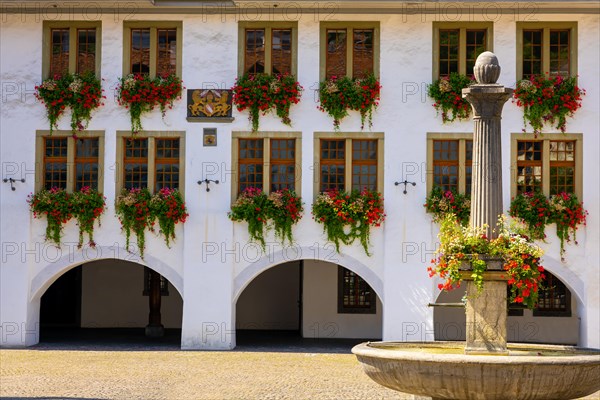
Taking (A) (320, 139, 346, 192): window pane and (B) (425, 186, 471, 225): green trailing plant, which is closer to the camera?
(B) (425, 186, 471, 225): green trailing plant

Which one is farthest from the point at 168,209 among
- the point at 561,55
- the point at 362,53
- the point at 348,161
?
the point at 561,55

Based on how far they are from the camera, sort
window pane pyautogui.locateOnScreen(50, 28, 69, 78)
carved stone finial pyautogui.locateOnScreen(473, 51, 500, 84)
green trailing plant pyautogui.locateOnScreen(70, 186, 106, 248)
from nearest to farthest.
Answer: carved stone finial pyautogui.locateOnScreen(473, 51, 500, 84) < green trailing plant pyautogui.locateOnScreen(70, 186, 106, 248) < window pane pyautogui.locateOnScreen(50, 28, 69, 78)

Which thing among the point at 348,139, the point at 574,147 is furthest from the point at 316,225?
the point at 574,147

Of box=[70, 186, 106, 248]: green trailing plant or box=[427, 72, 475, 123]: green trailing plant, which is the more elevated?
box=[427, 72, 475, 123]: green trailing plant

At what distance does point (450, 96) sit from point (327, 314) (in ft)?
22.4

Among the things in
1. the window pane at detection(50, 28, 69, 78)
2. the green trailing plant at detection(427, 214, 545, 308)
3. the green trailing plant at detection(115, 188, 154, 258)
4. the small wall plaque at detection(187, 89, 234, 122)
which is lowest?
the green trailing plant at detection(427, 214, 545, 308)

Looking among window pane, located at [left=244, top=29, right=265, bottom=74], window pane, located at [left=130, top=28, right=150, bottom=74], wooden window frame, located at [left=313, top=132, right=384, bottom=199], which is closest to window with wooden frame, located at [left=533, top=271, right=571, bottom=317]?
wooden window frame, located at [left=313, top=132, right=384, bottom=199]

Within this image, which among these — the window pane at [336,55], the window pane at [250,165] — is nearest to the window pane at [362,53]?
the window pane at [336,55]

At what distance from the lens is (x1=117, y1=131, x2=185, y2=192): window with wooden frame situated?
88.4ft

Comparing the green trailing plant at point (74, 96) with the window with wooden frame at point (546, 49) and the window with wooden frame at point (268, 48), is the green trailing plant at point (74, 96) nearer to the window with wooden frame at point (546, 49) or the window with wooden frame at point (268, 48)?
the window with wooden frame at point (268, 48)

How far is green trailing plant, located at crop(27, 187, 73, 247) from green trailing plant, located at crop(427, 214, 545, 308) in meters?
13.2

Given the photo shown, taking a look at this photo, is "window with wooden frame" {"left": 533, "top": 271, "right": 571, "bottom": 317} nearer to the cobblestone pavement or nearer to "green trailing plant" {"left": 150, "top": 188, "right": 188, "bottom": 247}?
the cobblestone pavement

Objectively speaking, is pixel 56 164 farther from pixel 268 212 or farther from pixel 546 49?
pixel 546 49

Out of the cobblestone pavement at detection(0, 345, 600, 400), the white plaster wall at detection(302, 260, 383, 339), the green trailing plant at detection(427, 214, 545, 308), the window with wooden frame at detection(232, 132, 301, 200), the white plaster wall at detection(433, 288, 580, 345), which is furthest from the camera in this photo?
the white plaster wall at detection(302, 260, 383, 339)
